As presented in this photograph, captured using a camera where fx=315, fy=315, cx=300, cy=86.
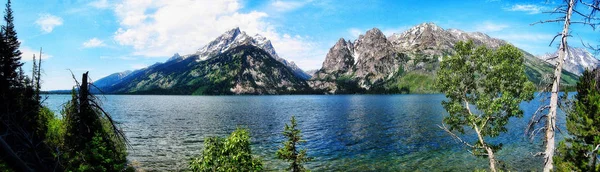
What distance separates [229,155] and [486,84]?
27.8 m

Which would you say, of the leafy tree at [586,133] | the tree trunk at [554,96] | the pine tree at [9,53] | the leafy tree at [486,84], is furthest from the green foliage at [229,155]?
the pine tree at [9,53]

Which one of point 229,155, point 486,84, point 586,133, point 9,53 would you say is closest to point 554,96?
point 586,133

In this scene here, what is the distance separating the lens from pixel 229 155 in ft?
72.6

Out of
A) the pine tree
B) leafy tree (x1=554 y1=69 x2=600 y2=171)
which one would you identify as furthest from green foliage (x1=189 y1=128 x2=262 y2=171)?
the pine tree

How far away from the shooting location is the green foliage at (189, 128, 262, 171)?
2160cm

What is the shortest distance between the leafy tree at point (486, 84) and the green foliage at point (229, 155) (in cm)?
2136

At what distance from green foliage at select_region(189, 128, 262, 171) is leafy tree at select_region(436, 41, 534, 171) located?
2136 centimetres

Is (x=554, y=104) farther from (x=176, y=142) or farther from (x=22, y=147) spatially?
(x=176, y=142)

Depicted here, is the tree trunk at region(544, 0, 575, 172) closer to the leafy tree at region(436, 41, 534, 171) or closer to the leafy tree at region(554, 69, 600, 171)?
the leafy tree at region(554, 69, 600, 171)

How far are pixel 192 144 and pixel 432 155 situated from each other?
Answer: 49.0 m

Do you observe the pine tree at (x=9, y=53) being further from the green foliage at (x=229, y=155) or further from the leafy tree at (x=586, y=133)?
the leafy tree at (x=586, y=133)

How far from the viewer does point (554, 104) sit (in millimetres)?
20516

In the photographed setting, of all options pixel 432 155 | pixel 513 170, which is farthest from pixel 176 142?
pixel 513 170

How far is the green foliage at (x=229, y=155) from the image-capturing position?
70.9 ft
